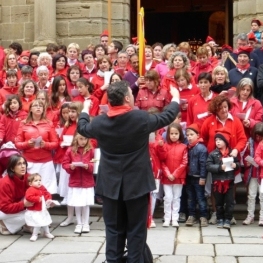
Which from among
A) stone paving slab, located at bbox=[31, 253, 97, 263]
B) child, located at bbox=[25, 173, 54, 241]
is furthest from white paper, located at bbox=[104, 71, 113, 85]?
stone paving slab, located at bbox=[31, 253, 97, 263]

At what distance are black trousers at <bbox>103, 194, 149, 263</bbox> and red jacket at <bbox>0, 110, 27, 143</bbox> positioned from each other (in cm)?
353

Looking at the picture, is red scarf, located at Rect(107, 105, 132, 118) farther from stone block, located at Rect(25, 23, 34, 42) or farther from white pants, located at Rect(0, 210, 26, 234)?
stone block, located at Rect(25, 23, 34, 42)

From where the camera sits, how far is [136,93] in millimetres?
9789

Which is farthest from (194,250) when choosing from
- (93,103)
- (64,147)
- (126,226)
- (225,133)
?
(93,103)

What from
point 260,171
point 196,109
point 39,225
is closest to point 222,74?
point 196,109

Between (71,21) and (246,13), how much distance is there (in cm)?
400

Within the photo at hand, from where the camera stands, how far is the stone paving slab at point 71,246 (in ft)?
24.2

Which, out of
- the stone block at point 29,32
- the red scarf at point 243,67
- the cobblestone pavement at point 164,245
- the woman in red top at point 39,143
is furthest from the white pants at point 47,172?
the stone block at point 29,32

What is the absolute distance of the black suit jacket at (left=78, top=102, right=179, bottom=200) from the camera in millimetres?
6027

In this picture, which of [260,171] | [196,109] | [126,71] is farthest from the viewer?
[126,71]

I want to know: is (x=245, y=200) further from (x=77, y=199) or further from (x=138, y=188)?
(x=138, y=188)

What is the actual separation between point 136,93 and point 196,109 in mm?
1038

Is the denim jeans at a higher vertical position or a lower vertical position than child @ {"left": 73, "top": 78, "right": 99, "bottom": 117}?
lower

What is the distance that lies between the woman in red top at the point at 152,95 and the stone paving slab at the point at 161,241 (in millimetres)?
1893
